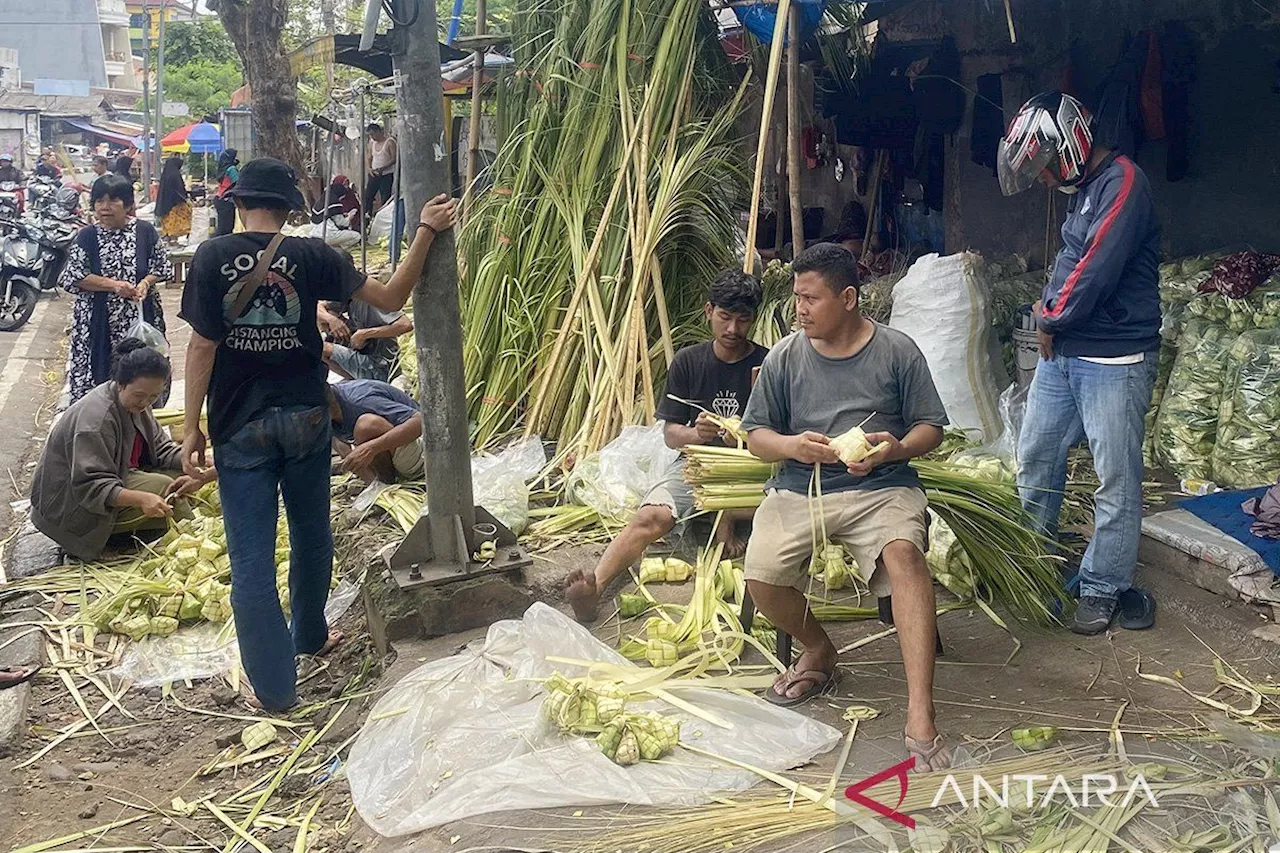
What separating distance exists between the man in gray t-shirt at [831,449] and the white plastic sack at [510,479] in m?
1.69

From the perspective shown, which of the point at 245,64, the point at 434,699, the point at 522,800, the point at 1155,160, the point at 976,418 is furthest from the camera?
the point at 245,64

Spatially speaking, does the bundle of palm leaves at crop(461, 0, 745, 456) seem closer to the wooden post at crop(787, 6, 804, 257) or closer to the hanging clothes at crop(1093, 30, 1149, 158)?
the wooden post at crop(787, 6, 804, 257)

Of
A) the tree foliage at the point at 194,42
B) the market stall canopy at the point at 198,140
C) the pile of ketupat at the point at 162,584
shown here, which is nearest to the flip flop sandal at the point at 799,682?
the pile of ketupat at the point at 162,584

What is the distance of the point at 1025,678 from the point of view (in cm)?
399

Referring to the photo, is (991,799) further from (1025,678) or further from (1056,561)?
(1056,561)

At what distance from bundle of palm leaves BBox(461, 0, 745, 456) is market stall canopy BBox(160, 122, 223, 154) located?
29.6 metres

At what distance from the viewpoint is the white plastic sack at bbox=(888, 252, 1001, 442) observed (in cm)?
620

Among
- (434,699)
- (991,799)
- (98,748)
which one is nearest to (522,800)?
(434,699)

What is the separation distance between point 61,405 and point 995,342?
7342mm

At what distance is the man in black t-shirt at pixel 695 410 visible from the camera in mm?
4742

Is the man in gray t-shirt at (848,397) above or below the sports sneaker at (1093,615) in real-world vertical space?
above

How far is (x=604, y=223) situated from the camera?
639 cm

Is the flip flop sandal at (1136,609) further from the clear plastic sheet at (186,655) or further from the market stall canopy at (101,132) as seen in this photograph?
the market stall canopy at (101,132)

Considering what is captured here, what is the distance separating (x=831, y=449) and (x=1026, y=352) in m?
3.40
